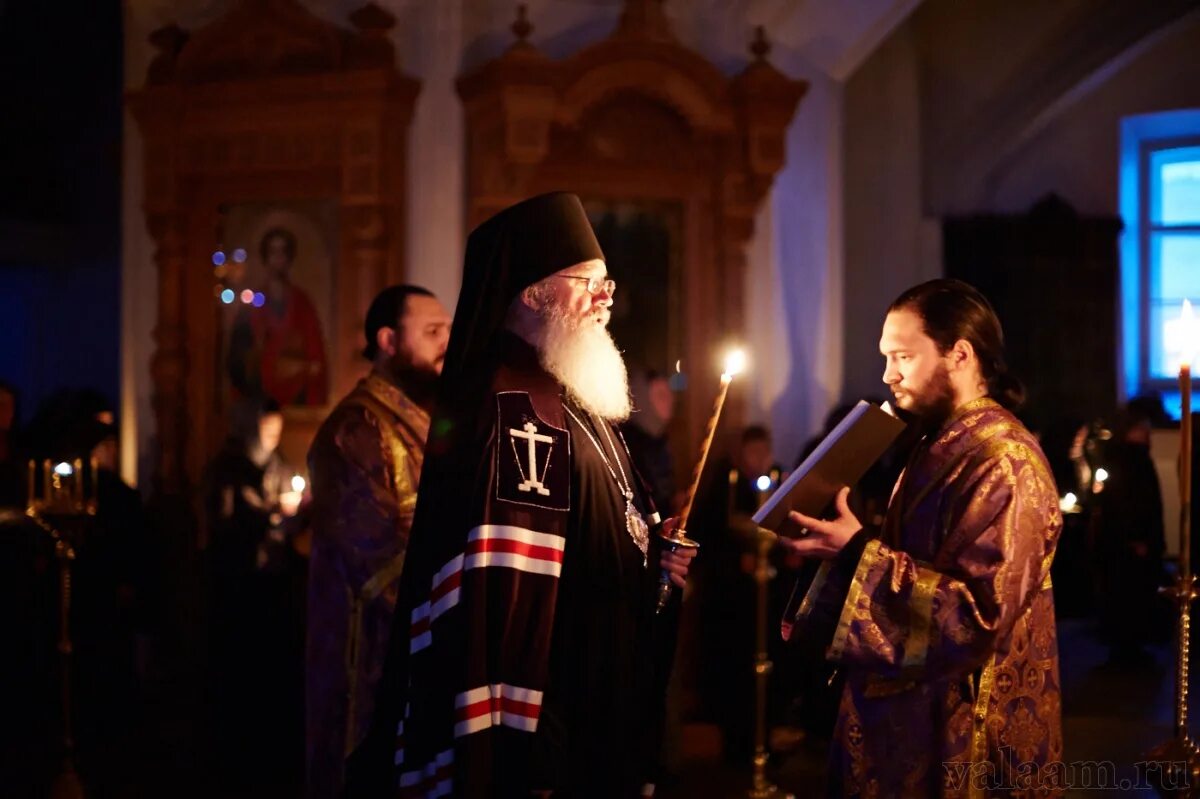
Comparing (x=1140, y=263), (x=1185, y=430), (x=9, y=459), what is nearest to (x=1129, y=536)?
(x=1140, y=263)

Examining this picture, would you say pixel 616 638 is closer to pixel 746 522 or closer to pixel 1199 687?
pixel 746 522

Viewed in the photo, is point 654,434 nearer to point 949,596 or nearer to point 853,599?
point 853,599

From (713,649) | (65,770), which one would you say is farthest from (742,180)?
(65,770)

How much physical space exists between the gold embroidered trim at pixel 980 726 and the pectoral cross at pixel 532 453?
1.09m

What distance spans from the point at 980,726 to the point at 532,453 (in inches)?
46.9

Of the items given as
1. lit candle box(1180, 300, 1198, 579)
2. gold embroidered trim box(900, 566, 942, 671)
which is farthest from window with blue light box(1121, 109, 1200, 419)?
gold embroidered trim box(900, 566, 942, 671)

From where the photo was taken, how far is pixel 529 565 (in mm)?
2438

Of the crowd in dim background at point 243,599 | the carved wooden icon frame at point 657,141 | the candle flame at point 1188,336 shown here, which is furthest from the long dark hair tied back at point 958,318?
the carved wooden icon frame at point 657,141

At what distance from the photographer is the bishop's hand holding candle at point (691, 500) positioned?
8.11 ft

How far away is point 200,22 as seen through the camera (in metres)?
7.16

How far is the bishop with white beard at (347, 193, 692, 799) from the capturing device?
2.37 m

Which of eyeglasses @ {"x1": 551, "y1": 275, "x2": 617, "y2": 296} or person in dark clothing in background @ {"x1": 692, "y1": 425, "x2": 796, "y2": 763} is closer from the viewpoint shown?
eyeglasses @ {"x1": 551, "y1": 275, "x2": 617, "y2": 296}

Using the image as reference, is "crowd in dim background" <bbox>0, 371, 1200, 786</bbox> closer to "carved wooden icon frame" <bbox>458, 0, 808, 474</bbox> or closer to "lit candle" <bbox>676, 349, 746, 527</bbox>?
"carved wooden icon frame" <bbox>458, 0, 808, 474</bbox>

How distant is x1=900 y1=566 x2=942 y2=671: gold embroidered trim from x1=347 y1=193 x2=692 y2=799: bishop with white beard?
1.69 feet
